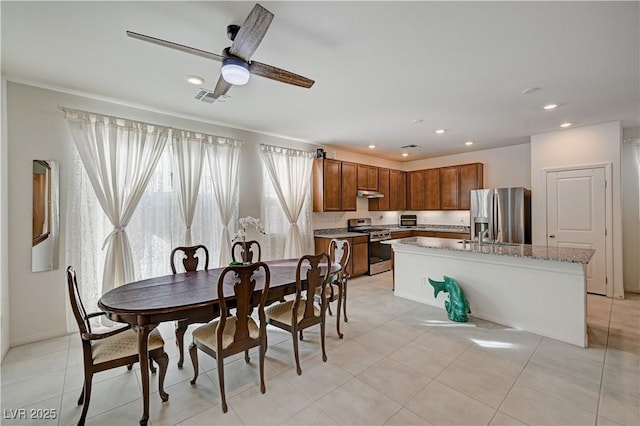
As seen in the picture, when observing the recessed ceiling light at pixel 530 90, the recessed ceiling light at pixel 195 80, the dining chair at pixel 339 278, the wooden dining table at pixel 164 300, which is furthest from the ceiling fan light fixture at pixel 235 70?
the recessed ceiling light at pixel 530 90

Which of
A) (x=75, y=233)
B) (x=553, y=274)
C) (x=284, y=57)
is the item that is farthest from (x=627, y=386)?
(x=75, y=233)

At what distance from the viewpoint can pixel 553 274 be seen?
2877mm

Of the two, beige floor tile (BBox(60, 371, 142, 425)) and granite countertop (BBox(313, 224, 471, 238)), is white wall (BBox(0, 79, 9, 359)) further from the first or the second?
granite countertop (BBox(313, 224, 471, 238))

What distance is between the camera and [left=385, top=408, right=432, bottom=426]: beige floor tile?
1747 millimetres

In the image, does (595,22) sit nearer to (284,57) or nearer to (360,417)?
(284,57)

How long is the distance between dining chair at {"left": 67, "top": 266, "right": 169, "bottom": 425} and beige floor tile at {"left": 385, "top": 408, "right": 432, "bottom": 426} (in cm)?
164

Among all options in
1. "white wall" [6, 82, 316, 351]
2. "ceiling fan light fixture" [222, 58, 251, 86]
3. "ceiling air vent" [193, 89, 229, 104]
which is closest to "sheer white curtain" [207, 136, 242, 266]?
"ceiling air vent" [193, 89, 229, 104]

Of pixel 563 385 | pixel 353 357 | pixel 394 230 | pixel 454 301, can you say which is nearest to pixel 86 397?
pixel 353 357

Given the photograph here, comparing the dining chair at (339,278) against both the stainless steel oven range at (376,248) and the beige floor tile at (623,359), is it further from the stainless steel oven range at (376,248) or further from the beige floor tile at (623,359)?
the beige floor tile at (623,359)

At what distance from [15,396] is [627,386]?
4679 mm

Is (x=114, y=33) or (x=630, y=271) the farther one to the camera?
(x=630, y=271)

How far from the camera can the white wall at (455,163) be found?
5.50 m

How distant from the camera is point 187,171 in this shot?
12.3 feet

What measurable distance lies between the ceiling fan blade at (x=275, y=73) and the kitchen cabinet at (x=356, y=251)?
3.34 meters
